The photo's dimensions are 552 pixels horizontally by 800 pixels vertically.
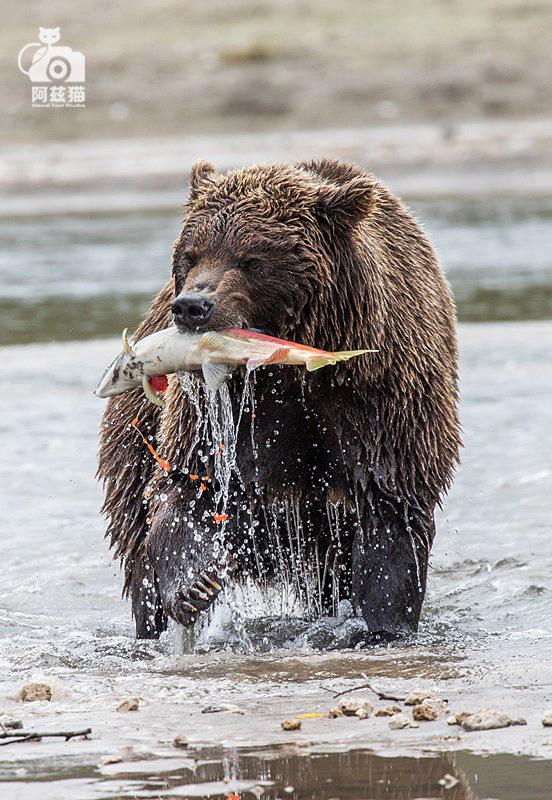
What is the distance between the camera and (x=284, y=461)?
231 inches

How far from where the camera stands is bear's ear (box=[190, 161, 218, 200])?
5879 mm

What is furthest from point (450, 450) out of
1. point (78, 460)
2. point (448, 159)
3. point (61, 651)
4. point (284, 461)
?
point (448, 159)

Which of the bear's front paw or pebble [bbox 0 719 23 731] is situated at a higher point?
the bear's front paw

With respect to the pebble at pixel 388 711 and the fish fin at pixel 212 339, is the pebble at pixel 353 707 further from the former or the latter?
the fish fin at pixel 212 339

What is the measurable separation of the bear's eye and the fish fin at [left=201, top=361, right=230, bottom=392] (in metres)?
0.37

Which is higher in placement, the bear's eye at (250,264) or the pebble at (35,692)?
the bear's eye at (250,264)

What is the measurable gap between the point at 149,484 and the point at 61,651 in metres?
0.75

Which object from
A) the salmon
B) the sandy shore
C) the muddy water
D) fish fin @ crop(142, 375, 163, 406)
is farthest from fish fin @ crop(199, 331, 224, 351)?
the sandy shore

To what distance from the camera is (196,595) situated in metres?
5.82

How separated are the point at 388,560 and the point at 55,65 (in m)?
29.5

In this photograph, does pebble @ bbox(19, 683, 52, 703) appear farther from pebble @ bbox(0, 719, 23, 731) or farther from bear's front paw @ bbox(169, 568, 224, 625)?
bear's front paw @ bbox(169, 568, 224, 625)

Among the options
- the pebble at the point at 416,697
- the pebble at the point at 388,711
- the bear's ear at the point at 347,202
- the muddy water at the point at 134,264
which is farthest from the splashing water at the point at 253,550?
the muddy water at the point at 134,264

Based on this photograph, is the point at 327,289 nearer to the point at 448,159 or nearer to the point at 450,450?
the point at 450,450

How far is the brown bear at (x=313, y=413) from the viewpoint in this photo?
18.4 feet
